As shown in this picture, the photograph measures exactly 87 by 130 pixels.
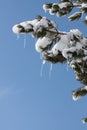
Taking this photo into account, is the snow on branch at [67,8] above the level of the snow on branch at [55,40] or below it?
above

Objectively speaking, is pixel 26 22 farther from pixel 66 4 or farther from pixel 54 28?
pixel 66 4

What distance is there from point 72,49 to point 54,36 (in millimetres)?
464

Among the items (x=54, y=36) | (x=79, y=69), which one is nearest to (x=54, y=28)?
(x=54, y=36)

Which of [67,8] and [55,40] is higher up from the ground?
[67,8]

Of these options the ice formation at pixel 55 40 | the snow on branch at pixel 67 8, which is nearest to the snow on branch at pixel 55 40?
the ice formation at pixel 55 40

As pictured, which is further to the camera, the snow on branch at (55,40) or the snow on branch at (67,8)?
the snow on branch at (67,8)

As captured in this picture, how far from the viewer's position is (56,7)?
847 centimetres

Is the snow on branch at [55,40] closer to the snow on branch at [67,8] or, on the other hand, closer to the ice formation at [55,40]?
the ice formation at [55,40]

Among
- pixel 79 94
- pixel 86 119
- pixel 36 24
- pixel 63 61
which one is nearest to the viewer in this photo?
pixel 36 24

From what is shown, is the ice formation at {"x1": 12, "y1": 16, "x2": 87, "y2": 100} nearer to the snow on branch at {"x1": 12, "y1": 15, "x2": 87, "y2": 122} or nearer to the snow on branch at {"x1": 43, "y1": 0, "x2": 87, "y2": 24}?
the snow on branch at {"x1": 12, "y1": 15, "x2": 87, "y2": 122}

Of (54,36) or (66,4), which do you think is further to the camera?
(66,4)

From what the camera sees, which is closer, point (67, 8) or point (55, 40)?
point (55, 40)

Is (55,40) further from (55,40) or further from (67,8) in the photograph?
(67,8)

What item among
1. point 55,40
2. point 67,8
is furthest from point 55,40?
point 67,8
